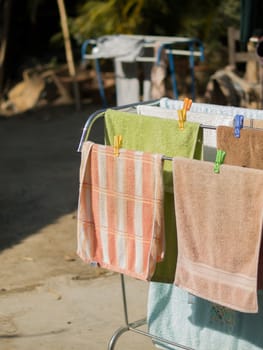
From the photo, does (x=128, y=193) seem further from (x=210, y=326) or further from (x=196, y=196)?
(x=210, y=326)

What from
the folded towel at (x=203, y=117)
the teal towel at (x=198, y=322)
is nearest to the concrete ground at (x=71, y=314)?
the teal towel at (x=198, y=322)

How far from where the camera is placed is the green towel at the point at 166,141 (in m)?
3.27

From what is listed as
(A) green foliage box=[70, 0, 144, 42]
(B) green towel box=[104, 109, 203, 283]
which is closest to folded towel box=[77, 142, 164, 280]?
(B) green towel box=[104, 109, 203, 283]

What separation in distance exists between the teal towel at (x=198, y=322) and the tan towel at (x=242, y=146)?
2.13 ft

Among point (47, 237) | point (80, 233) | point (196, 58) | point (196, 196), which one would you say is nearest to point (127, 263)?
point (80, 233)

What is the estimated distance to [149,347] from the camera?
4.06m

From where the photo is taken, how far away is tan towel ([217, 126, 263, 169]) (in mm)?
3084

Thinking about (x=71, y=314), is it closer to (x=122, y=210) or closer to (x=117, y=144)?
(x=122, y=210)

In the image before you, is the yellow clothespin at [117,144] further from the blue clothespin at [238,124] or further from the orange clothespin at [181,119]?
the blue clothespin at [238,124]

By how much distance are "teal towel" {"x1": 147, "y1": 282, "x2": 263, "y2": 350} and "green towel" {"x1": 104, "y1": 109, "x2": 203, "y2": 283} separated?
36 cm

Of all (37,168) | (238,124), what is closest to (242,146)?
(238,124)

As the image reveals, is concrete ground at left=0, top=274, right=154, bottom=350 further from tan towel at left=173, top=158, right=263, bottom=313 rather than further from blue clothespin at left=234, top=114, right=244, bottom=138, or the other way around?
blue clothespin at left=234, top=114, right=244, bottom=138

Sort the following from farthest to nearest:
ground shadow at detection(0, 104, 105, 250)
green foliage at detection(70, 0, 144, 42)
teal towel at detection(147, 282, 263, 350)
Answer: green foliage at detection(70, 0, 144, 42) < ground shadow at detection(0, 104, 105, 250) < teal towel at detection(147, 282, 263, 350)

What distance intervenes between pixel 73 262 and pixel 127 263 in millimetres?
1946
